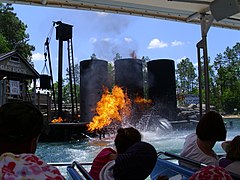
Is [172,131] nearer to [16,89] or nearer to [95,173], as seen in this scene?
[16,89]

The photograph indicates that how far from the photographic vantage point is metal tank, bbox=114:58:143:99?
1847 cm

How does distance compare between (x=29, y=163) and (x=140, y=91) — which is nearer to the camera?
(x=29, y=163)

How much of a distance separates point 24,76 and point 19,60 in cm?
107

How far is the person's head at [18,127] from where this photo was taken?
0.97m

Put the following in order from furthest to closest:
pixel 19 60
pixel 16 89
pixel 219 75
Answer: pixel 219 75, pixel 19 60, pixel 16 89

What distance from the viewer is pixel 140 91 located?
19125mm

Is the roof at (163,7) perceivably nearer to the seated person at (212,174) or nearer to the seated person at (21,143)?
the seated person at (212,174)

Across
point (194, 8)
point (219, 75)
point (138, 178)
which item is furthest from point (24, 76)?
point (219, 75)

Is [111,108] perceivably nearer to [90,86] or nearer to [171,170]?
[90,86]

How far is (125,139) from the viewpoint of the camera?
5.26 feet

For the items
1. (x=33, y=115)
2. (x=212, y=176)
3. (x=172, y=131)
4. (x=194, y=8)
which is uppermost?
(x=194, y=8)

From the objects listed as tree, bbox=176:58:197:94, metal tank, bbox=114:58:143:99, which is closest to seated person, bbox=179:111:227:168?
metal tank, bbox=114:58:143:99

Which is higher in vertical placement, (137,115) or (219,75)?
(219,75)

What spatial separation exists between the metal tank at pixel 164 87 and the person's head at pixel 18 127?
1858cm
